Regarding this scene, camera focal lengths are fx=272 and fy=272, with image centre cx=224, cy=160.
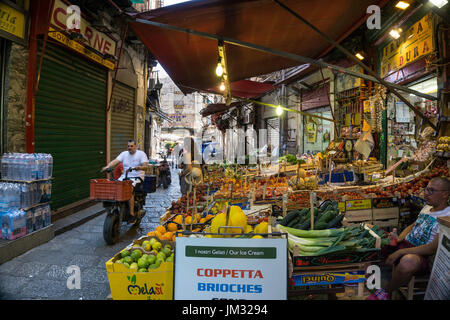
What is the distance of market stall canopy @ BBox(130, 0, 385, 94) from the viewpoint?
397 cm

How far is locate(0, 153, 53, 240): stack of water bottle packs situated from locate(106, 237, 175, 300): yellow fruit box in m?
3.14

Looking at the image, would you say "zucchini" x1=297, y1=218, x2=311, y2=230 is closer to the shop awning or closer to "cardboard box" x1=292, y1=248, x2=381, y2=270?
"cardboard box" x1=292, y1=248, x2=381, y2=270

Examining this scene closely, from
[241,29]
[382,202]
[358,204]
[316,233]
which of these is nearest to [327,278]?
[316,233]

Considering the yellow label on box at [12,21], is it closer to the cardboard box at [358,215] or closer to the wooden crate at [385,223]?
the cardboard box at [358,215]

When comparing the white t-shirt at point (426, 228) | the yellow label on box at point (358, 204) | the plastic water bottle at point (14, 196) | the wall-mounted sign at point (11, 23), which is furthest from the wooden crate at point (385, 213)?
the wall-mounted sign at point (11, 23)

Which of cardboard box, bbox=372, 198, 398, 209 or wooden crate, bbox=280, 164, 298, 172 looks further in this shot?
Result: wooden crate, bbox=280, 164, 298, 172

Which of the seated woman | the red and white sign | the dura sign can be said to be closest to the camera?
the dura sign

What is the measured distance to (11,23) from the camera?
4.96 metres

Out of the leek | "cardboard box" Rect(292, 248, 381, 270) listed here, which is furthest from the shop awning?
"cardboard box" Rect(292, 248, 381, 270)

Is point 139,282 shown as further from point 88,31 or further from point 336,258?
point 88,31

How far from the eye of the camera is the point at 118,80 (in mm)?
9641
